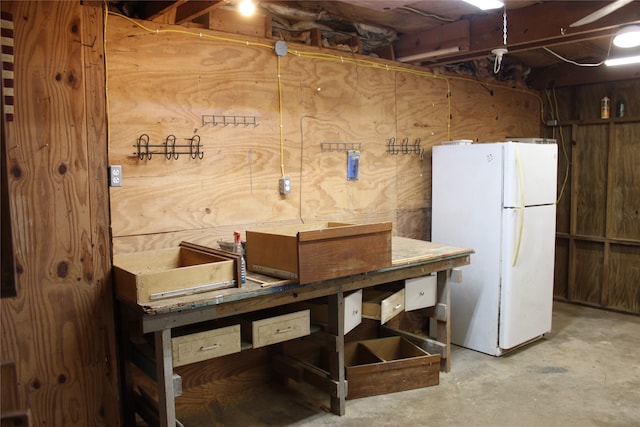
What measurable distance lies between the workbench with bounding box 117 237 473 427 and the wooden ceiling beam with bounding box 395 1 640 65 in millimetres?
1438

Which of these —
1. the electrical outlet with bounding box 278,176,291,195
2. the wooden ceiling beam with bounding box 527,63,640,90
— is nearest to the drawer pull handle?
the electrical outlet with bounding box 278,176,291,195

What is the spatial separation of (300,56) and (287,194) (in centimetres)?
88

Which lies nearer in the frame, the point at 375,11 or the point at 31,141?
the point at 31,141

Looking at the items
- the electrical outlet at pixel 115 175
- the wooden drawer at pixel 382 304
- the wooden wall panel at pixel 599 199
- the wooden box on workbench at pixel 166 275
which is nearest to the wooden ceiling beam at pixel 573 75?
the wooden wall panel at pixel 599 199

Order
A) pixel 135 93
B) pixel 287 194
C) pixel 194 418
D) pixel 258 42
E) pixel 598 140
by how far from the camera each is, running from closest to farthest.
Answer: pixel 135 93, pixel 194 418, pixel 258 42, pixel 287 194, pixel 598 140

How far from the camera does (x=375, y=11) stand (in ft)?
11.0

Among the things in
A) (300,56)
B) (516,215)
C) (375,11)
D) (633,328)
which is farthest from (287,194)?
(633,328)

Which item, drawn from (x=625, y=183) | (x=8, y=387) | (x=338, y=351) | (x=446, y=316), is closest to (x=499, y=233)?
(x=446, y=316)

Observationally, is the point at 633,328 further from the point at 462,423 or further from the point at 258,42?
the point at 258,42

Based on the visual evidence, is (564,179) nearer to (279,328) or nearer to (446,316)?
(446,316)

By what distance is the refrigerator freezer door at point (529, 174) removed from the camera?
349 cm

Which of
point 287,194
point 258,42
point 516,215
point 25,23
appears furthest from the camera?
point 516,215

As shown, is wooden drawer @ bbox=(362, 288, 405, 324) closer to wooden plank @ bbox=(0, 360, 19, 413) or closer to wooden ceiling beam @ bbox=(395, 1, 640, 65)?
wooden ceiling beam @ bbox=(395, 1, 640, 65)

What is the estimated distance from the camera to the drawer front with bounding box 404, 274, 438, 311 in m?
3.14
